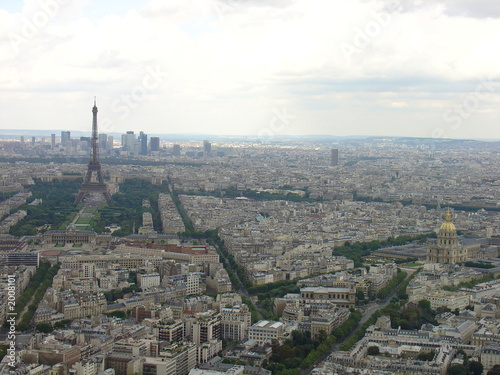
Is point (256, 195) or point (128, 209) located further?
point (256, 195)

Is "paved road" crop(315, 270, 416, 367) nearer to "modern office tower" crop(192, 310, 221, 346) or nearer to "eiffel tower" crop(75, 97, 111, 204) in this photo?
"modern office tower" crop(192, 310, 221, 346)

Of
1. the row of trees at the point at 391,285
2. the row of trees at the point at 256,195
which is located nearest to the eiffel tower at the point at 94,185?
the row of trees at the point at 256,195

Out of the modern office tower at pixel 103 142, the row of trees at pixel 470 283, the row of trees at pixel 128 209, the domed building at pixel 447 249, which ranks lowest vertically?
the row of trees at pixel 128 209

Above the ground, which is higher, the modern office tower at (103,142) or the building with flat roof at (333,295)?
the modern office tower at (103,142)

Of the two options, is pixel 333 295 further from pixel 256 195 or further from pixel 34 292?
pixel 256 195

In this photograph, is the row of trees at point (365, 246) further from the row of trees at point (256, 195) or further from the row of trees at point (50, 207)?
the row of trees at point (256, 195)

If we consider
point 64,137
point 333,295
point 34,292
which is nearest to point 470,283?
point 333,295

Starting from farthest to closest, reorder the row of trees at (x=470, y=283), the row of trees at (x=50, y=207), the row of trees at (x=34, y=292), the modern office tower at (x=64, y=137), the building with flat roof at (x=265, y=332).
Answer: the modern office tower at (x=64, y=137)
the row of trees at (x=50, y=207)
the row of trees at (x=470, y=283)
the row of trees at (x=34, y=292)
the building with flat roof at (x=265, y=332)

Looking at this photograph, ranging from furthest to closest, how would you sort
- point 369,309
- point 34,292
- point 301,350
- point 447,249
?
point 447,249
point 34,292
point 369,309
point 301,350

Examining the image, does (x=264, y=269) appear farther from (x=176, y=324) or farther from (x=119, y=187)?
(x=119, y=187)
